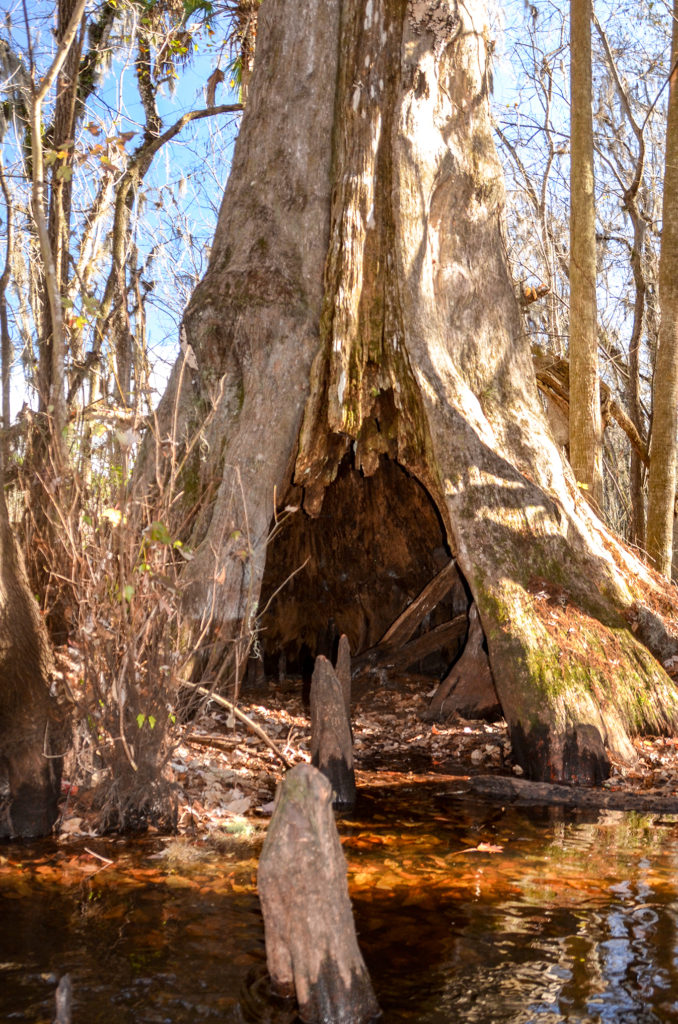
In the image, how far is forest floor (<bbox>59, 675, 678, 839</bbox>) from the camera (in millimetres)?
5206

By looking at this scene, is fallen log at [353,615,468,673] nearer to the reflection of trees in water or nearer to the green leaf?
the reflection of trees in water

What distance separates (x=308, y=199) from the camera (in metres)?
8.12

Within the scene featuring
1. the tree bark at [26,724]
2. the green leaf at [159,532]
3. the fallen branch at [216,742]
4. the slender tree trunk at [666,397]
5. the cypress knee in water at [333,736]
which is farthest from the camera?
the slender tree trunk at [666,397]

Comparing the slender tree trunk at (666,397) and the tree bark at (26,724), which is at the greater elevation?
the slender tree trunk at (666,397)

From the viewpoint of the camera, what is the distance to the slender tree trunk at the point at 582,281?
33.9ft

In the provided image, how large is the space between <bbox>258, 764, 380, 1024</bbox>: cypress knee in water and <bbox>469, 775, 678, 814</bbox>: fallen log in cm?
290

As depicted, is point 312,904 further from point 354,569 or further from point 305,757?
Result: point 354,569

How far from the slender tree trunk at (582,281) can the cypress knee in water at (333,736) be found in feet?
18.5

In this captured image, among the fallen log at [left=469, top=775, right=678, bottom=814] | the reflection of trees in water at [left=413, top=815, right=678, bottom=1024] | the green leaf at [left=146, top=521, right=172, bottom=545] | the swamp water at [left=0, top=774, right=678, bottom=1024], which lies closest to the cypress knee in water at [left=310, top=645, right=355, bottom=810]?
the swamp water at [left=0, top=774, right=678, bottom=1024]

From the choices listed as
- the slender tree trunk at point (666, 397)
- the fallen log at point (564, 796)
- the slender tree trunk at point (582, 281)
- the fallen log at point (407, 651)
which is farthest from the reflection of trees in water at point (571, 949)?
the slender tree trunk at point (666, 397)

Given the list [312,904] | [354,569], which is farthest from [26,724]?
[354,569]

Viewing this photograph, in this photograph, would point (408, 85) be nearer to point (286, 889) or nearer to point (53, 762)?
point (53, 762)

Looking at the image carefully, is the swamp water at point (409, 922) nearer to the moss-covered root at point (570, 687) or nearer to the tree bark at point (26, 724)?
the tree bark at point (26, 724)

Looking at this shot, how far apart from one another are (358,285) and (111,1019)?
6029 mm
